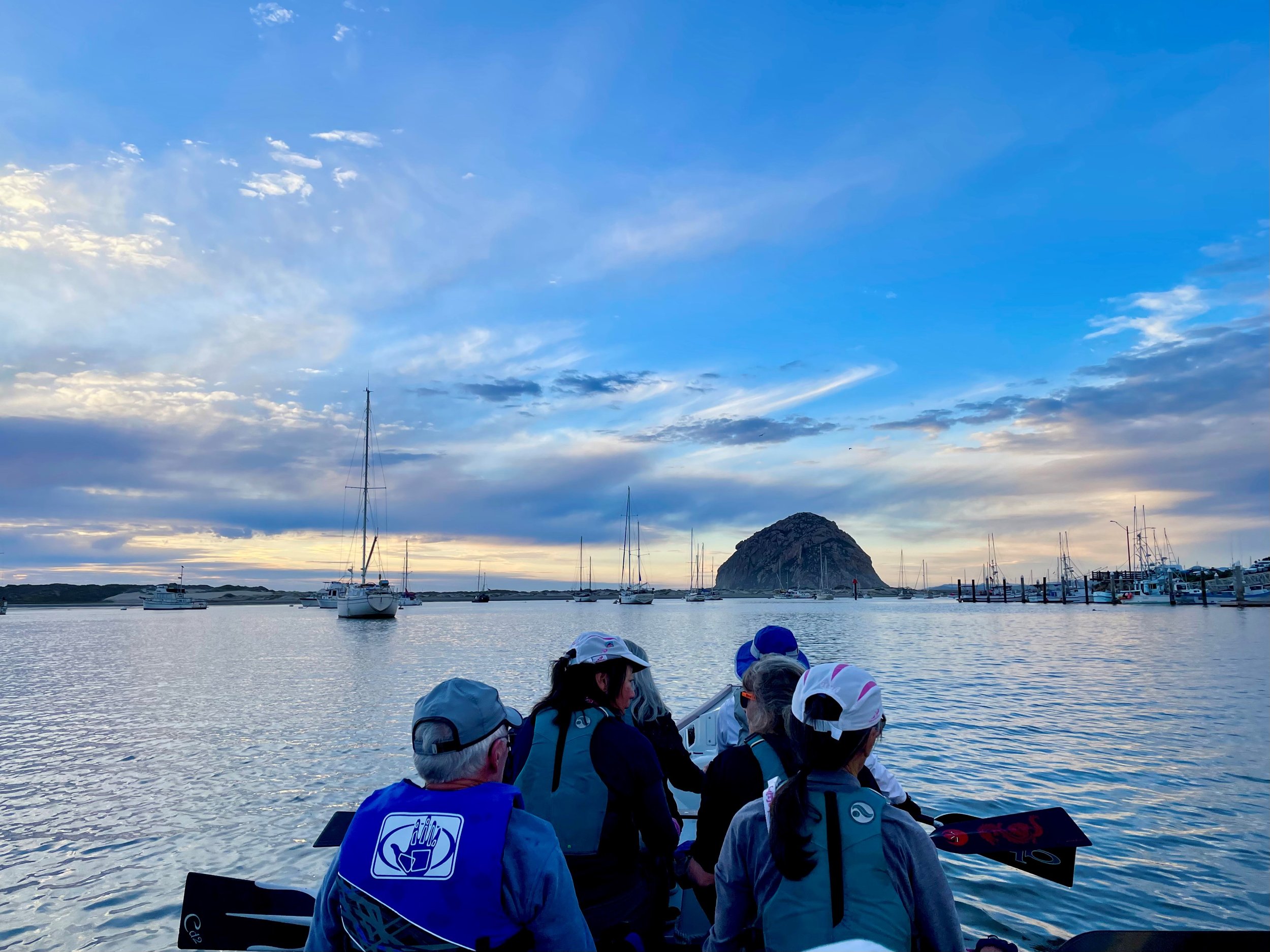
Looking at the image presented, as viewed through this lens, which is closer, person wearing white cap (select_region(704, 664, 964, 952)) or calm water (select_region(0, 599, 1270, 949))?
person wearing white cap (select_region(704, 664, 964, 952))

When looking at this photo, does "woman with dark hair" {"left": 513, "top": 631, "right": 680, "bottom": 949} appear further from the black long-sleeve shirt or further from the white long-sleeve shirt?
the white long-sleeve shirt

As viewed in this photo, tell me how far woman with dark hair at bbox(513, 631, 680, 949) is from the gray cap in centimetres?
126

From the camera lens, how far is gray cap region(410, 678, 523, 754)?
280cm

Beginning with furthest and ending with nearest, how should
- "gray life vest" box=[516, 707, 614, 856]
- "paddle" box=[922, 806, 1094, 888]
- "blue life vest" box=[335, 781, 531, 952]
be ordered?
"paddle" box=[922, 806, 1094, 888], "gray life vest" box=[516, 707, 614, 856], "blue life vest" box=[335, 781, 531, 952]

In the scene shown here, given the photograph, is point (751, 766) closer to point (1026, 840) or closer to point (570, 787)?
point (570, 787)

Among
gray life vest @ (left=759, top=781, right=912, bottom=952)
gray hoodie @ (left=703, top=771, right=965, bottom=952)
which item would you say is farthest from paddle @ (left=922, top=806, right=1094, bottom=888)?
gray life vest @ (left=759, top=781, right=912, bottom=952)

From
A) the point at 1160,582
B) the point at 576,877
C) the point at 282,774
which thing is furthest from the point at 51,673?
the point at 1160,582

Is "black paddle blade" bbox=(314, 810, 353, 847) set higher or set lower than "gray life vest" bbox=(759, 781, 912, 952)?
lower

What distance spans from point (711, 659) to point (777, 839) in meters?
35.6

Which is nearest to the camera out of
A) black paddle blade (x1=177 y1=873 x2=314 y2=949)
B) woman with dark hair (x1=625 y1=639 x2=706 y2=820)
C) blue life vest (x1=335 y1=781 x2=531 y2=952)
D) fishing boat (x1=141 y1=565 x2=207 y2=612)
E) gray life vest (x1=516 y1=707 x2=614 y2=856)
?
blue life vest (x1=335 y1=781 x2=531 y2=952)

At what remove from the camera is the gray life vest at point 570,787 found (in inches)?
161

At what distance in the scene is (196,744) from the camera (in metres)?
17.0

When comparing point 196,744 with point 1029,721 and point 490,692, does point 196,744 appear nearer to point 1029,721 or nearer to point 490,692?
point 490,692

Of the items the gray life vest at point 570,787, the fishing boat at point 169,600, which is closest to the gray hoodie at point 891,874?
the gray life vest at point 570,787
